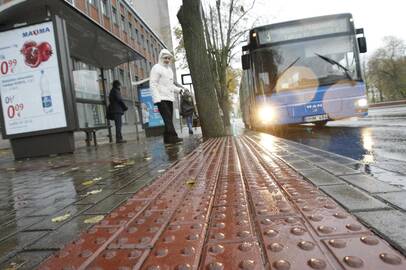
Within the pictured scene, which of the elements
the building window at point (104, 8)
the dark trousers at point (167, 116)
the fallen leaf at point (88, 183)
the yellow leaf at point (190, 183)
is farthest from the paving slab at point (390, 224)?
the building window at point (104, 8)

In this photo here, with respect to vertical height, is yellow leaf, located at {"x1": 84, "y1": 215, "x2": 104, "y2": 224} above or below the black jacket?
below

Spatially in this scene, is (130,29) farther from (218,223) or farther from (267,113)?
(218,223)

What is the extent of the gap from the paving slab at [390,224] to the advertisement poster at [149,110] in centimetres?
1688

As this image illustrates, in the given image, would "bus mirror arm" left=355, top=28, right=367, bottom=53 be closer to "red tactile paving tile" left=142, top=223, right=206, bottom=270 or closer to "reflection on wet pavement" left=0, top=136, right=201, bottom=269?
"reflection on wet pavement" left=0, top=136, right=201, bottom=269

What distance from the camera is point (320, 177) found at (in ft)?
9.31

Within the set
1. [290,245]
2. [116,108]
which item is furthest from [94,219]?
[116,108]

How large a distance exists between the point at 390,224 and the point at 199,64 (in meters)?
8.04

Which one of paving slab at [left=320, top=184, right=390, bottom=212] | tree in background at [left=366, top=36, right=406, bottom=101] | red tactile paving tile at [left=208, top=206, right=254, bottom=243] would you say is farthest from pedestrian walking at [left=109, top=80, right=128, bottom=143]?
tree in background at [left=366, top=36, right=406, bottom=101]

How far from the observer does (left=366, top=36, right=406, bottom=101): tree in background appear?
60.6 m

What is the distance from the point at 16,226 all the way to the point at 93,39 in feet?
32.5

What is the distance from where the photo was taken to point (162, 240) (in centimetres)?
165

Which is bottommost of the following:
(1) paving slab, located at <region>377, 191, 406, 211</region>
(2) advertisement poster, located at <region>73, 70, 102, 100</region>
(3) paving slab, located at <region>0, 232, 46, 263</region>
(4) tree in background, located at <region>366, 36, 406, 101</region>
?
(1) paving slab, located at <region>377, 191, 406, 211</region>

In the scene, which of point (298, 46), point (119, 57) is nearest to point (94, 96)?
point (119, 57)

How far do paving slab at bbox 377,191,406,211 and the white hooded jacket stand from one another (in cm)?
693
